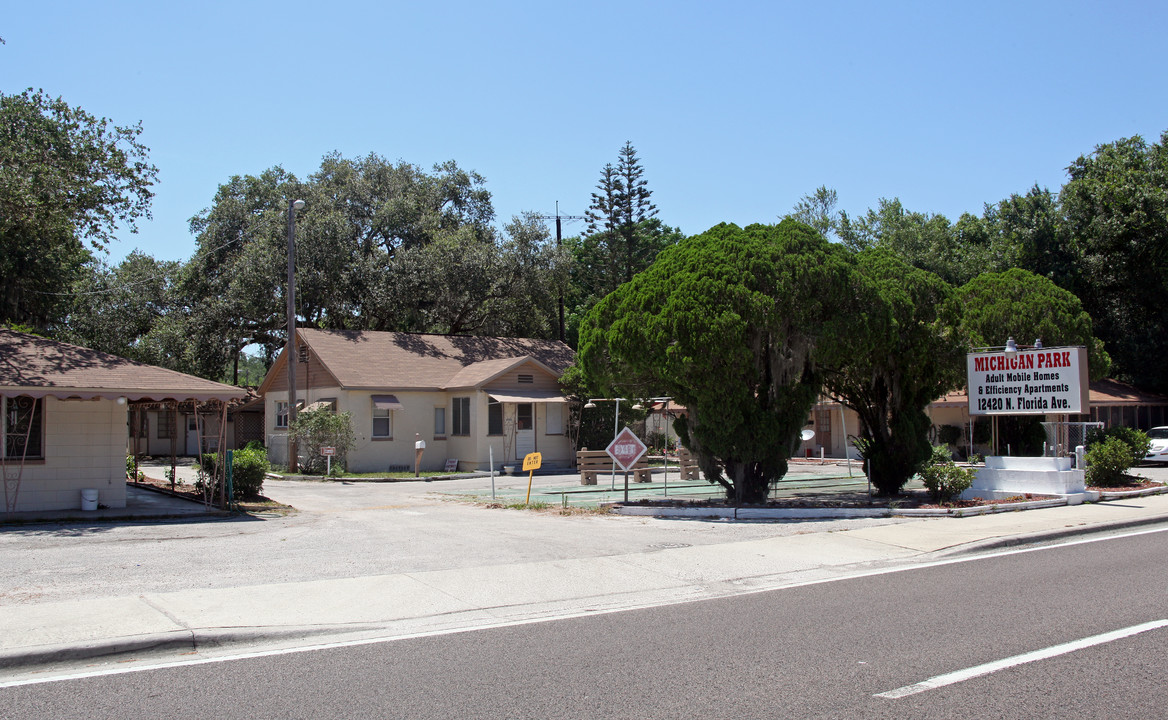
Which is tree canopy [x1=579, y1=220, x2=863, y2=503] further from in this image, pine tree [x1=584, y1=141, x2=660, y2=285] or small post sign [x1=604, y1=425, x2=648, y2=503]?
pine tree [x1=584, y1=141, x2=660, y2=285]

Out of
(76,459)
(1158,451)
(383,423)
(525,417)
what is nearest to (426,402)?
(383,423)

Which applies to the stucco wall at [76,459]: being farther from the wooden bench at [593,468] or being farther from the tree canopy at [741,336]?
the wooden bench at [593,468]

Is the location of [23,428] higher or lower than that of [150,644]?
higher

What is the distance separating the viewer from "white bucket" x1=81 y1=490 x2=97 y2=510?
1648cm

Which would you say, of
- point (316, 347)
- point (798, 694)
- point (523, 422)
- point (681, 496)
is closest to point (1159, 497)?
point (681, 496)

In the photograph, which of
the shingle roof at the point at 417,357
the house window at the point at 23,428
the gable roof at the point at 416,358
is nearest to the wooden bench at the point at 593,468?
the gable roof at the point at 416,358

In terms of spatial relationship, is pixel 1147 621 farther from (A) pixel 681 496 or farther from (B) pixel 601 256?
(B) pixel 601 256

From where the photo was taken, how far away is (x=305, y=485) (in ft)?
84.7

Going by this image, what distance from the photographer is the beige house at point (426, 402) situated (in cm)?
3016

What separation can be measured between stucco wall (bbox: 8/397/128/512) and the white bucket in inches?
11.2

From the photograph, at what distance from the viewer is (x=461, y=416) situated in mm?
31562

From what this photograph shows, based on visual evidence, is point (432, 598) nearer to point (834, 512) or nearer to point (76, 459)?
point (834, 512)

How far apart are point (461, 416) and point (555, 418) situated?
336cm

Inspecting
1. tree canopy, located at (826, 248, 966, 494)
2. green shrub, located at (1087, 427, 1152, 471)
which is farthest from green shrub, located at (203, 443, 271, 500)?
green shrub, located at (1087, 427, 1152, 471)
